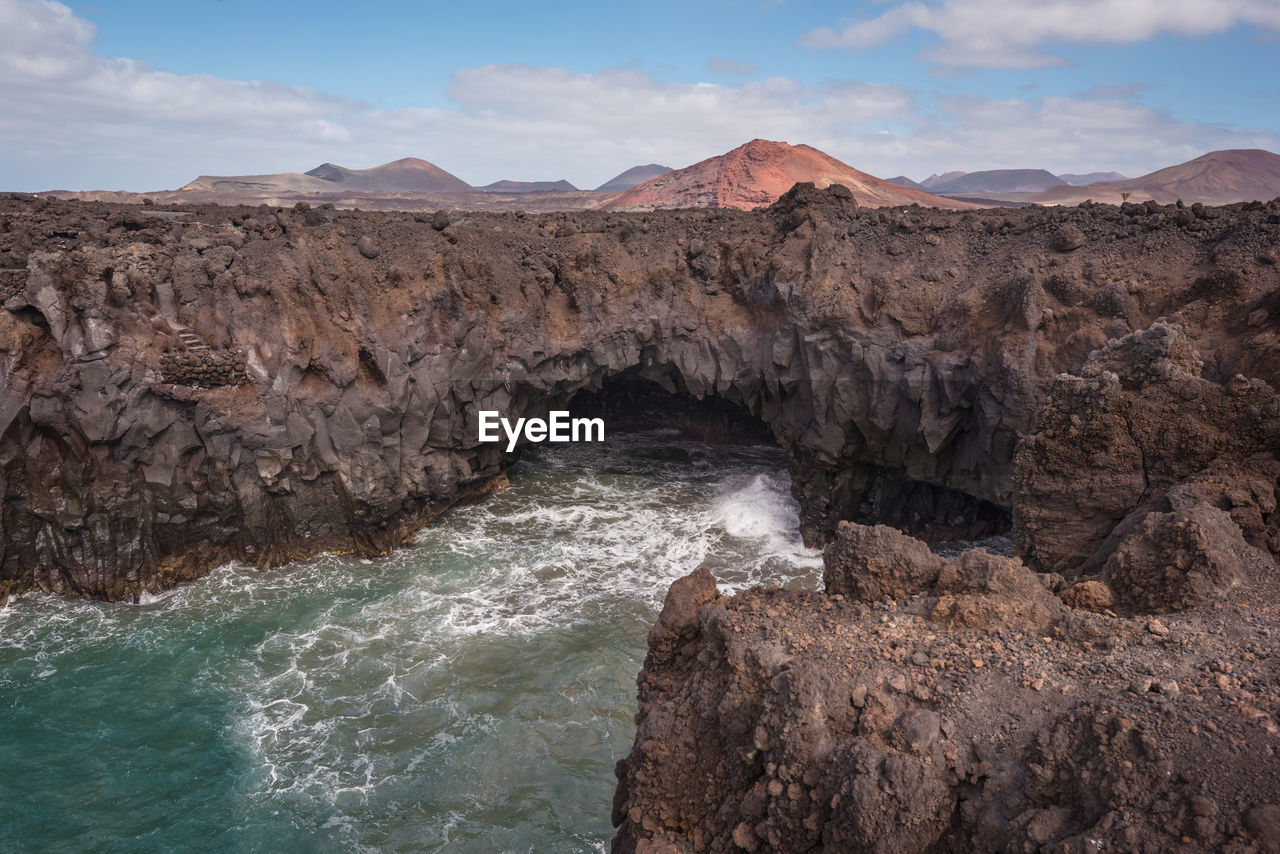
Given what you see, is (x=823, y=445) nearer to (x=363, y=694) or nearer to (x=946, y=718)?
(x=363, y=694)

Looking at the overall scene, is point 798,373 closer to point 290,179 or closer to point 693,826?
point 693,826

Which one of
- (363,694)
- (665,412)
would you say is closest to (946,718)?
(363,694)

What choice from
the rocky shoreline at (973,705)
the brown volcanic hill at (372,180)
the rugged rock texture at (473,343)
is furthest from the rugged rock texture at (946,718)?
the brown volcanic hill at (372,180)

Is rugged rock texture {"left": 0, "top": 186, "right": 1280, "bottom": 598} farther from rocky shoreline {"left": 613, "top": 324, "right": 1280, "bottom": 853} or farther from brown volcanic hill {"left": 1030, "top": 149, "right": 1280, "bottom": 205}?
brown volcanic hill {"left": 1030, "top": 149, "right": 1280, "bottom": 205}

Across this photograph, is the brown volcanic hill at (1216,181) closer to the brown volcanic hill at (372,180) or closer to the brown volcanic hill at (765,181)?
the brown volcanic hill at (765,181)

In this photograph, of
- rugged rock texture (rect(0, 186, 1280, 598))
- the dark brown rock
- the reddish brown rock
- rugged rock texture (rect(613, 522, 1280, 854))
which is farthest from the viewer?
rugged rock texture (rect(0, 186, 1280, 598))

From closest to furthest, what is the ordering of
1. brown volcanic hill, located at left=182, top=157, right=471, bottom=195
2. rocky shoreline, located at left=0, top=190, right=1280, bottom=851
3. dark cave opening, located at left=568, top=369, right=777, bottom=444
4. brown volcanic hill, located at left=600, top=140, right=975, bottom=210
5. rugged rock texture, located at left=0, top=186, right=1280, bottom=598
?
rocky shoreline, located at left=0, top=190, right=1280, bottom=851 → rugged rock texture, located at left=0, top=186, right=1280, bottom=598 → dark cave opening, located at left=568, top=369, right=777, bottom=444 → brown volcanic hill, located at left=600, top=140, right=975, bottom=210 → brown volcanic hill, located at left=182, top=157, right=471, bottom=195

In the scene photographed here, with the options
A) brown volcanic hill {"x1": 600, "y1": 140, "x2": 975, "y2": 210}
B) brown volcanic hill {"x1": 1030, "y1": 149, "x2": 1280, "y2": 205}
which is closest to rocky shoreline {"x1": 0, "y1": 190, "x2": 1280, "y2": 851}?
brown volcanic hill {"x1": 600, "y1": 140, "x2": 975, "y2": 210}
